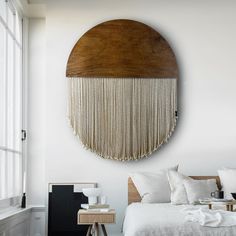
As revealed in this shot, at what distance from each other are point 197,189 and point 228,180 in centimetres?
43

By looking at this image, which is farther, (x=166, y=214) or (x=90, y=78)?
(x=90, y=78)

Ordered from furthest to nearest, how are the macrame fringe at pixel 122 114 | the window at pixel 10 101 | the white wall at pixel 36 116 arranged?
the white wall at pixel 36 116
the macrame fringe at pixel 122 114
the window at pixel 10 101

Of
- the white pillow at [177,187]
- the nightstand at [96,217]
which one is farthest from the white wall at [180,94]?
the nightstand at [96,217]

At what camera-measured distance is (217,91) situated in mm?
6418

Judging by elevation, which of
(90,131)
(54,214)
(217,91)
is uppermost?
(217,91)

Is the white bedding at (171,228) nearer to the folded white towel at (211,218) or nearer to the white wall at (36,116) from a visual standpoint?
the folded white towel at (211,218)

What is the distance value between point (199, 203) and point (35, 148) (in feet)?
6.76

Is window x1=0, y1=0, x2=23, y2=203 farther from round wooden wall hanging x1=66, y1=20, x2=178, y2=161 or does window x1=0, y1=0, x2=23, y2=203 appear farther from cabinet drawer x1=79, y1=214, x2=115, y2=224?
cabinet drawer x1=79, y1=214, x2=115, y2=224

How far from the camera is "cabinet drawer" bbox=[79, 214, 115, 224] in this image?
5.25 m

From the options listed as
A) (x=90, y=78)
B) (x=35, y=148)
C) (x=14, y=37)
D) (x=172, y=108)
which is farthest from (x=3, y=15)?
(x=172, y=108)

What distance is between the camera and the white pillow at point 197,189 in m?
5.64

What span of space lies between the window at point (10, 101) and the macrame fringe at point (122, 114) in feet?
1.97

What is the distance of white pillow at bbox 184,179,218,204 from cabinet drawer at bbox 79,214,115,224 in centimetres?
87

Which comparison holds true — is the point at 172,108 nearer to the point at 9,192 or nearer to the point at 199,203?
the point at 199,203
